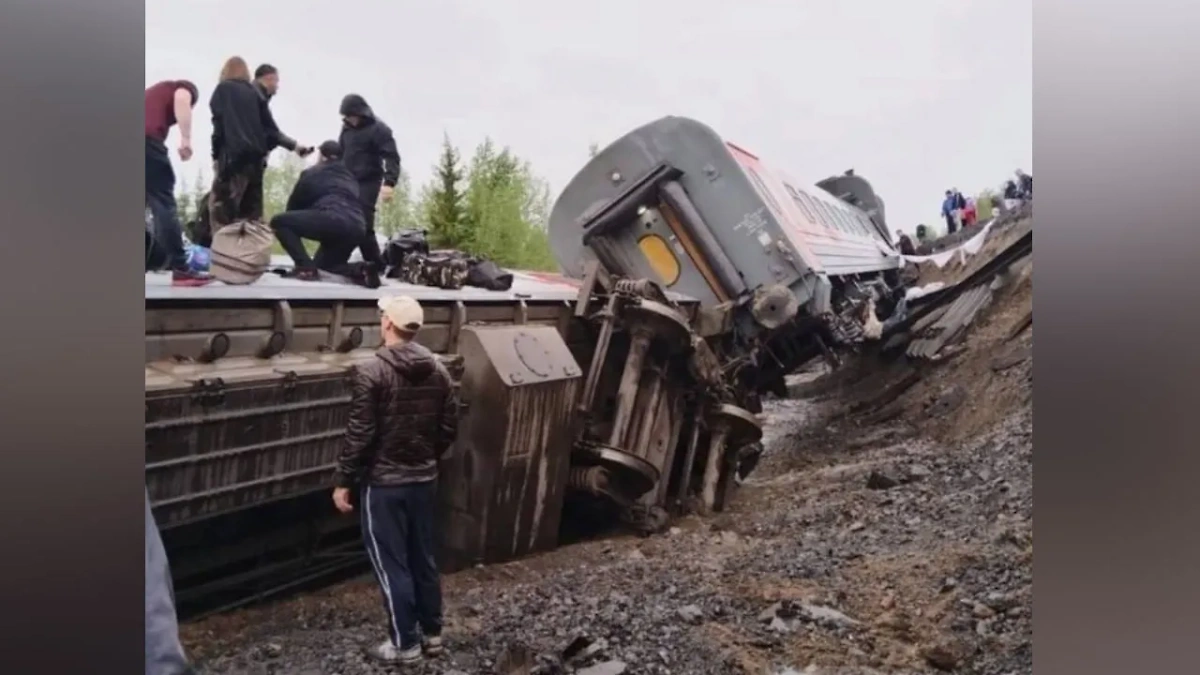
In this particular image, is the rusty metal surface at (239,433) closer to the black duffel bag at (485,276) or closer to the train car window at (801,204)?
the black duffel bag at (485,276)

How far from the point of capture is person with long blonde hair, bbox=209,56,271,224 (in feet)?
5.77

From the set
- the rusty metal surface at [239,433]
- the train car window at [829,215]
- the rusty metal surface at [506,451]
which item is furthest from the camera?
the train car window at [829,215]

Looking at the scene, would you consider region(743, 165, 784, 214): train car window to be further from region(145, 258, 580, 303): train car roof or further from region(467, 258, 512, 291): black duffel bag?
region(467, 258, 512, 291): black duffel bag

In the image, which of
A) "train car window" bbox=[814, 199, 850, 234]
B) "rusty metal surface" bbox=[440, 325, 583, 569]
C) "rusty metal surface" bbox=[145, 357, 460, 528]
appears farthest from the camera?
"train car window" bbox=[814, 199, 850, 234]

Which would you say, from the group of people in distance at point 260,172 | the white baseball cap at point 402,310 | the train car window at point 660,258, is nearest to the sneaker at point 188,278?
the group of people in distance at point 260,172

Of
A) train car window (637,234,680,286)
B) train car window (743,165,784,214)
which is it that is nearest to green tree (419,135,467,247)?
train car window (637,234,680,286)

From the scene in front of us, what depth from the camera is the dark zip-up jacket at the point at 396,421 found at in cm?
171

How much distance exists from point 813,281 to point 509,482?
79cm

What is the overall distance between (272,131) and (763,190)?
3.28 ft

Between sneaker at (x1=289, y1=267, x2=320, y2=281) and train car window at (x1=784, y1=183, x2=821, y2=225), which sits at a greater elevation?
train car window at (x1=784, y1=183, x2=821, y2=225)

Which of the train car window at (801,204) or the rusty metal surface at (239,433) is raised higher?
the train car window at (801,204)

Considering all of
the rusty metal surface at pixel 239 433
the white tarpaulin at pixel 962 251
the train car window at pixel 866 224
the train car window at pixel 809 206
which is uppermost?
the train car window at pixel 809 206

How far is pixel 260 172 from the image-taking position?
5.81ft
